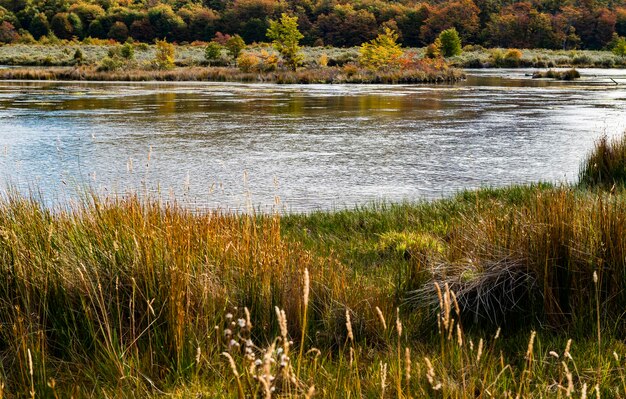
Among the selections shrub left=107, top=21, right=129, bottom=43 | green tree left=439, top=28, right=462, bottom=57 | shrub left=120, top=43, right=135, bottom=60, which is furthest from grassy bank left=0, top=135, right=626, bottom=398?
shrub left=107, top=21, right=129, bottom=43

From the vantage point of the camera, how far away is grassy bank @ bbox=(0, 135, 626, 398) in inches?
147

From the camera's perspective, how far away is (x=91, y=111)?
74.1 ft

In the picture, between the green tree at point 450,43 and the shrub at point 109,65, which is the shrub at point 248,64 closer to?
the shrub at point 109,65

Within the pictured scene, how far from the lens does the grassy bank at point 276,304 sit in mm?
3729

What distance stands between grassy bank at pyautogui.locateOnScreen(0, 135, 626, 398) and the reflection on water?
88 cm

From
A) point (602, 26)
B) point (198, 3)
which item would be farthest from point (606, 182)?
point (198, 3)

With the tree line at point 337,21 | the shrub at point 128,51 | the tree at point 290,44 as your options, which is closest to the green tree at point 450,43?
the tree at point 290,44

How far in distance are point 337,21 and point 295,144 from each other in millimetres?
98237

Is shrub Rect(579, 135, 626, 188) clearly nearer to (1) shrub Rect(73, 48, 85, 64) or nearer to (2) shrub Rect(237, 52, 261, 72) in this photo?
(2) shrub Rect(237, 52, 261, 72)

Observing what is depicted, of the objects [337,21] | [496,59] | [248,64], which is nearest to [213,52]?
[248,64]

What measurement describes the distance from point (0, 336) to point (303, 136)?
13008mm

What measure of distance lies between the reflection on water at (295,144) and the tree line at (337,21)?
7622cm

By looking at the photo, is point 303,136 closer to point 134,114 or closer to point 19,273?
point 134,114

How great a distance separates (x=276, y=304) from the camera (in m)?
4.38
